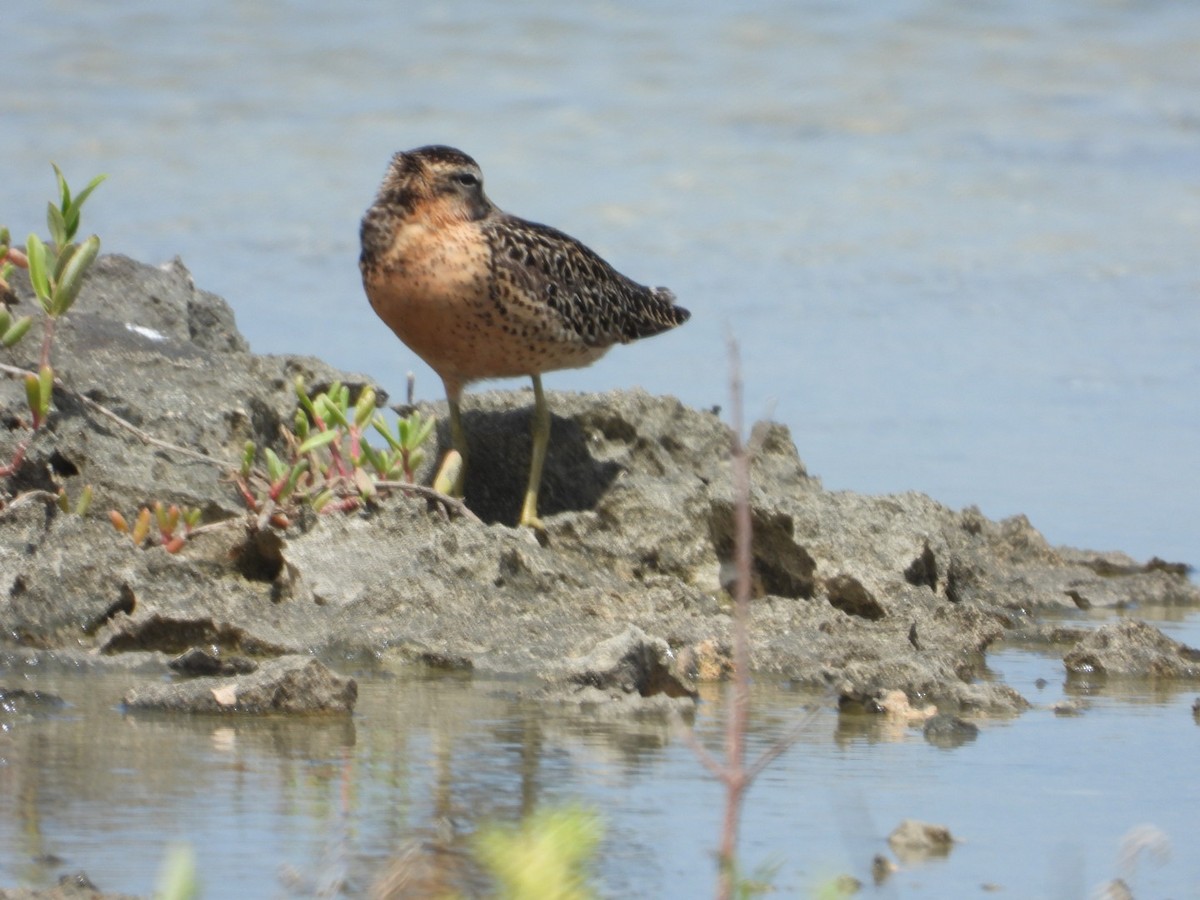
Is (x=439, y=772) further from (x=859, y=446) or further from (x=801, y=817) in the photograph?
(x=859, y=446)

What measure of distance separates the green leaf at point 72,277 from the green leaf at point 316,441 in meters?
0.84

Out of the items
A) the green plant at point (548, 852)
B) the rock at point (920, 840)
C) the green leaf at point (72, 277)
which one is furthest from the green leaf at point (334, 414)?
the green plant at point (548, 852)

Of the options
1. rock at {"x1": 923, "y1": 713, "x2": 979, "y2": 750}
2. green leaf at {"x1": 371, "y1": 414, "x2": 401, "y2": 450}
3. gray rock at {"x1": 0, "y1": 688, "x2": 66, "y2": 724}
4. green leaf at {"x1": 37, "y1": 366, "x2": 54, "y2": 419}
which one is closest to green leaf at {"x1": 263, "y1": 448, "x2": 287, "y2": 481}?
green leaf at {"x1": 371, "y1": 414, "x2": 401, "y2": 450}

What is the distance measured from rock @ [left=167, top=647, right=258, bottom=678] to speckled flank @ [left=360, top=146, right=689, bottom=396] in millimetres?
2353

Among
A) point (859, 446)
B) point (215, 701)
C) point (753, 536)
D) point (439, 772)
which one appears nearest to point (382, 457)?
point (753, 536)

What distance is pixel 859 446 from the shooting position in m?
10.3

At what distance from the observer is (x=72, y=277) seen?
6.70 metres

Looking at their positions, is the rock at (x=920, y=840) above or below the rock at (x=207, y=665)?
below

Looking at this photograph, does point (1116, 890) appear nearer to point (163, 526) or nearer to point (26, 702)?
point (26, 702)

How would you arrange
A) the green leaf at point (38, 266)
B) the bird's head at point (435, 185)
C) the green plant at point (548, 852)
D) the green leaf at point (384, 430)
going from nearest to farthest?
1. the green plant at point (548, 852)
2. the green leaf at point (38, 266)
3. the green leaf at point (384, 430)
4. the bird's head at point (435, 185)

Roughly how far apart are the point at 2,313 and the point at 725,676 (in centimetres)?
248

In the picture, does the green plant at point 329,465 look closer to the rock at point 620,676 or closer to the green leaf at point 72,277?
the green leaf at point 72,277

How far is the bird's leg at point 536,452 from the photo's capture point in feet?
25.7

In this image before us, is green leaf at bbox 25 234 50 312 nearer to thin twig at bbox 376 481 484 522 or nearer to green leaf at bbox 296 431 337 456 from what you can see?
green leaf at bbox 296 431 337 456
